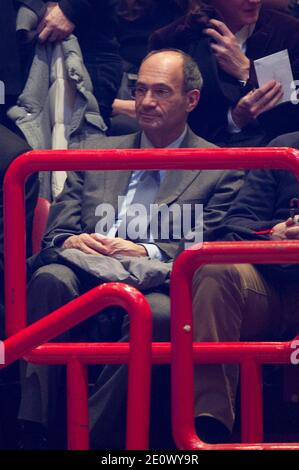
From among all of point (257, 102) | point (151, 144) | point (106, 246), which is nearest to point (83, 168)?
point (106, 246)

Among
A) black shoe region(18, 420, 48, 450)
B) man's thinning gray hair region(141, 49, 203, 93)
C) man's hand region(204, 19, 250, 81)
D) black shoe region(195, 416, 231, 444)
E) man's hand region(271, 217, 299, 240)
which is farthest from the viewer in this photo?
man's hand region(204, 19, 250, 81)

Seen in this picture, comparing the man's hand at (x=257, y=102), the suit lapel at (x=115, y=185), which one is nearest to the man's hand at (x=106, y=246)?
the suit lapel at (x=115, y=185)

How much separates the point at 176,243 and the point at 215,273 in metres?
0.55

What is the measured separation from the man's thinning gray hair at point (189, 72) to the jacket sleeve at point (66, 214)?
61 centimetres

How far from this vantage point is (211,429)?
432 centimetres

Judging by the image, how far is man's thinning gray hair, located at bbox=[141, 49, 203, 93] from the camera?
5605 millimetres

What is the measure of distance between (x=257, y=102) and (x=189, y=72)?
1.05 feet

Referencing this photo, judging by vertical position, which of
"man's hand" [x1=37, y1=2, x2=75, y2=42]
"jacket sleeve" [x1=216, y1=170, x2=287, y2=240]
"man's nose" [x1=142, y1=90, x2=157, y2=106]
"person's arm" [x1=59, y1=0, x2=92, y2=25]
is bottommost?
"jacket sleeve" [x1=216, y1=170, x2=287, y2=240]

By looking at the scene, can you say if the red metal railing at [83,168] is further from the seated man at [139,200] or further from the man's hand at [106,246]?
the man's hand at [106,246]

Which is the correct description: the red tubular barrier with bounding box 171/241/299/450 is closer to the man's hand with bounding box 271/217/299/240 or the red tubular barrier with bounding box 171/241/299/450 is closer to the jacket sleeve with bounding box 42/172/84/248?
A: the man's hand with bounding box 271/217/299/240

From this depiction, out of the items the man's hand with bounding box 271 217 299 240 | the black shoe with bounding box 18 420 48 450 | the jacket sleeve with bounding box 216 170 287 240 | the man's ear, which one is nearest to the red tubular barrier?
the man's hand with bounding box 271 217 299 240

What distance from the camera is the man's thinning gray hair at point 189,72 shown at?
5605mm

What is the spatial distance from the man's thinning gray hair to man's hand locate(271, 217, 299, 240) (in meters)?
1.11

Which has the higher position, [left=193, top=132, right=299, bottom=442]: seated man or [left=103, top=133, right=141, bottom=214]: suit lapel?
[left=103, top=133, right=141, bottom=214]: suit lapel
